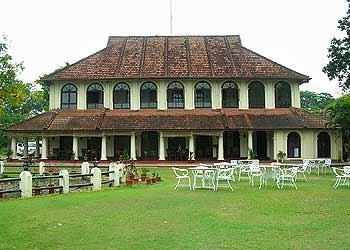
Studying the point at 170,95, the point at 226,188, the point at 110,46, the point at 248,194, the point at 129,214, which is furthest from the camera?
the point at 110,46

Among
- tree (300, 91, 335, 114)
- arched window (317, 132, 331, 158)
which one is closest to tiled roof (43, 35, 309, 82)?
arched window (317, 132, 331, 158)

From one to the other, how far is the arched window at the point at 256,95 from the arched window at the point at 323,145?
4818 millimetres

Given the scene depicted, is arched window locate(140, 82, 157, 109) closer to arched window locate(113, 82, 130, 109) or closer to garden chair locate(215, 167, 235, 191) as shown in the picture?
arched window locate(113, 82, 130, 109)

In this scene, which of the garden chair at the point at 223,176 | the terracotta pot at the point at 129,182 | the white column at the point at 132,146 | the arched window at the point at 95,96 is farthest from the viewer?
the arched window at the point at 95,96

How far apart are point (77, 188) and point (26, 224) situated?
9.29m

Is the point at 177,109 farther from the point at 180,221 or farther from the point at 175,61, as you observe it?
the point at 180,221

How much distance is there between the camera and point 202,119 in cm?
3631

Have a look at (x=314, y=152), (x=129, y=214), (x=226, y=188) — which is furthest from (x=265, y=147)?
(x=129, y=214)

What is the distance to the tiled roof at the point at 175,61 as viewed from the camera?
124 ft

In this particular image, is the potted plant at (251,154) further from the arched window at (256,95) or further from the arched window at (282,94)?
the arched window at (282,94)

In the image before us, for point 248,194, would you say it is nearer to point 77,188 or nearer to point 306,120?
point 77,188

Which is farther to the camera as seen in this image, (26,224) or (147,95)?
(147,95)

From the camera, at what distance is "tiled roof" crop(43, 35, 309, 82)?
37.8 metres

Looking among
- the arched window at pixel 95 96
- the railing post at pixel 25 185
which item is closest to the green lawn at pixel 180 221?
the railing post at pixel 25 185
